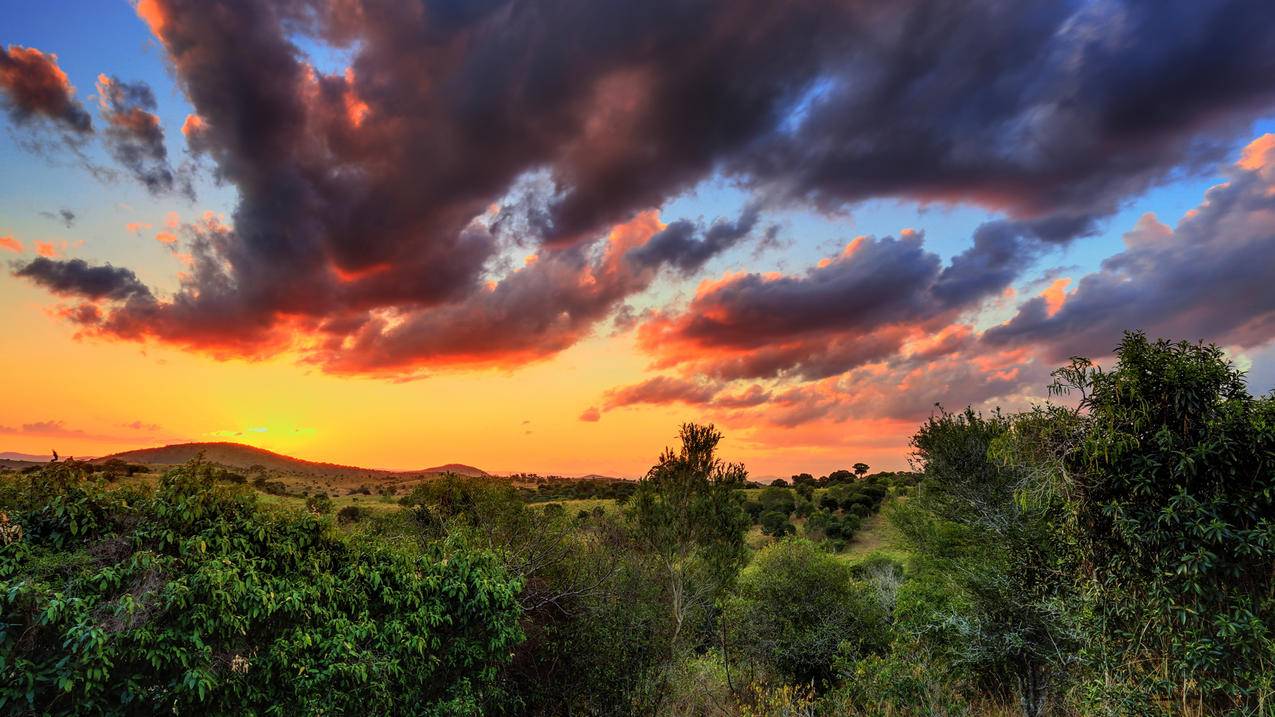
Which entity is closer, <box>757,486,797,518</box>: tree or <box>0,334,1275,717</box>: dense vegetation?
<box>0,334,1275,717</box>: dense vegetation

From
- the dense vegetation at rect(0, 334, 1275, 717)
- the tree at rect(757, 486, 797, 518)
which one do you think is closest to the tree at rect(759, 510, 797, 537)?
the tree at rect(757, 486, 797, 518)

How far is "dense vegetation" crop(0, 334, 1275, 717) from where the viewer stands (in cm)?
654

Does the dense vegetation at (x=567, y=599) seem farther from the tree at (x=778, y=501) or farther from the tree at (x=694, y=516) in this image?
the tree at (x=778, y=501)

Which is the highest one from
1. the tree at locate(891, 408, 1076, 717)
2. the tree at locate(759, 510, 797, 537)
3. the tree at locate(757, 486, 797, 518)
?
the tree at locate(891, 408, 1076, 717)

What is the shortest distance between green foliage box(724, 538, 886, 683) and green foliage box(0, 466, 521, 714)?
42.5 ft

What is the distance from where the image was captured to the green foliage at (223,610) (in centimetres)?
602

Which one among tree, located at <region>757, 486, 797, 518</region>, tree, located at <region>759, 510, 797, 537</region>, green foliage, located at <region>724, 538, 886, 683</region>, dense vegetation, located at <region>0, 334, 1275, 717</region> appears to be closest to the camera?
dense vegetation, located at <region>0, 334, 1275, 717</region>

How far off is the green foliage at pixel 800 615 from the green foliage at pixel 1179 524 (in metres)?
11.1

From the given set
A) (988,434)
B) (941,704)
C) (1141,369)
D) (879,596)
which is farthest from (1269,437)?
(879,596)

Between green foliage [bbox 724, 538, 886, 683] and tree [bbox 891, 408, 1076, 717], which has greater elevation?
tree [bbox 891, 408, 1076, 717]

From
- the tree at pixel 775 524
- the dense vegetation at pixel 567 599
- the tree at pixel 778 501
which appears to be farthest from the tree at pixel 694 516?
the tree at pixel 778 501

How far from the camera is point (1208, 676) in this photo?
7434 mm

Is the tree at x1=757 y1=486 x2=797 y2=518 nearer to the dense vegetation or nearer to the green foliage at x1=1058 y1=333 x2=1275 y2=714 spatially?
the dense vegetation

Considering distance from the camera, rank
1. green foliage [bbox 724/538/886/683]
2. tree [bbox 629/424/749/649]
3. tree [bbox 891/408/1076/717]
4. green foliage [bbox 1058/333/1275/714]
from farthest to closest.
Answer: green foliage [bbox 724/538/886/683] < tree [bbox 629/424/749/649] < tree [bbox 891/408/1076/717] < green foliage [bbox 1058/333/1275/714]
